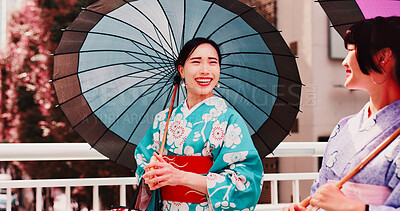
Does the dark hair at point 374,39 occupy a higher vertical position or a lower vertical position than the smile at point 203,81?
higher

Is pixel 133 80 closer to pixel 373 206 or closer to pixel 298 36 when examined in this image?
pixel 373 206

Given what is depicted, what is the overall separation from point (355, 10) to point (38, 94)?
13.3 ft

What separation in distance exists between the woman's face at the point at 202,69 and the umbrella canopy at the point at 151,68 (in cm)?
14

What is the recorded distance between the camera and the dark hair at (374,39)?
4.28 feet

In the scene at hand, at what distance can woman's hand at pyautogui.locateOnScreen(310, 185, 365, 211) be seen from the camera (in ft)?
4.03

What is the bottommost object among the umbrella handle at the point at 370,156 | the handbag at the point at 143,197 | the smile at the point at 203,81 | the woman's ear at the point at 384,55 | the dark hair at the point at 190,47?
the handbag at the point at 143,197

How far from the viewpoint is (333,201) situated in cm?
125

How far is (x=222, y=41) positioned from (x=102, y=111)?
0.77 meters

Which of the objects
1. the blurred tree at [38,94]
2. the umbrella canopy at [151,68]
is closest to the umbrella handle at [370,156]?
the umbrella canopy at [151,68]

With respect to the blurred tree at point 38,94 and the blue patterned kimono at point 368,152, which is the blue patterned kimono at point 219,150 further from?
the blurred tree at point 38,94

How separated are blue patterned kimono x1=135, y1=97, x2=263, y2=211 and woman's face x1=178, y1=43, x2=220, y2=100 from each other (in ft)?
0.29

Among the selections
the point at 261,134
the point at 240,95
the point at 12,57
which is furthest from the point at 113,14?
the point at 12,57

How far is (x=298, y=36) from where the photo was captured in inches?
275

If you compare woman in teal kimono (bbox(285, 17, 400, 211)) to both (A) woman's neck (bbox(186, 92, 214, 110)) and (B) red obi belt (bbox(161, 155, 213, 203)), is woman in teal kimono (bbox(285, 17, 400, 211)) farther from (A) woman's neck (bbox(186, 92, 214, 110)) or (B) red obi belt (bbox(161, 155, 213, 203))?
(A) woman's neck (bbox(186, 92, 214, 110))
